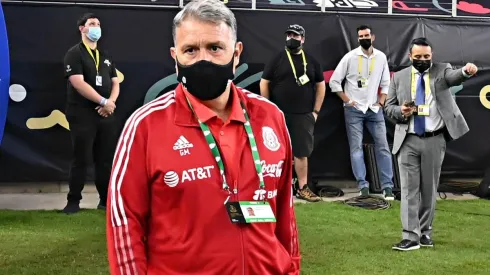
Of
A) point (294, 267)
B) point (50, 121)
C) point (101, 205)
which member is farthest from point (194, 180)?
point (50, 121)

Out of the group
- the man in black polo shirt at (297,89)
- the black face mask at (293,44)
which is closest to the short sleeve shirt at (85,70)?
the man in black polo shirt at (297,89)

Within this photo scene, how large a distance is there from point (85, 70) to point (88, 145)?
2.63 ft

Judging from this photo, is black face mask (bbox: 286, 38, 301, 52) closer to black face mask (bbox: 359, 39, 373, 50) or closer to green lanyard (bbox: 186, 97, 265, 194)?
black face mask (bbox: 359, 39, 373, 50)

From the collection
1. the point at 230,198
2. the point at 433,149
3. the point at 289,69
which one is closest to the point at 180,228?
the point at 230,198

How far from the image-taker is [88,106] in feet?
23.5

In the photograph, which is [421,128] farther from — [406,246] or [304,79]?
[304,79]

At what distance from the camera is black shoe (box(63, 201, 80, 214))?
7.23 metres

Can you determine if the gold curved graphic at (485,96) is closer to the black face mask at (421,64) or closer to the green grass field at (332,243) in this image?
the green grass field at (332,243)

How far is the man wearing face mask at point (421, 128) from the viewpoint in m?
5.91

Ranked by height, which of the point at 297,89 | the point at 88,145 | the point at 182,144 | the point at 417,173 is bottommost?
the point at 417,173

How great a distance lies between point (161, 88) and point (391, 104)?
337 centimetres

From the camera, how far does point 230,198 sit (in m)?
1.98

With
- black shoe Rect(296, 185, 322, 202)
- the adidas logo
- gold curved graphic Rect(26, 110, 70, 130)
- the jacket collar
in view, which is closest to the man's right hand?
gold curved graphic Rect(26, 110, 70, 130)

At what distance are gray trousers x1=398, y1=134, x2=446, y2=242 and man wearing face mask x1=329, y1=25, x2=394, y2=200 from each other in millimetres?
2450
